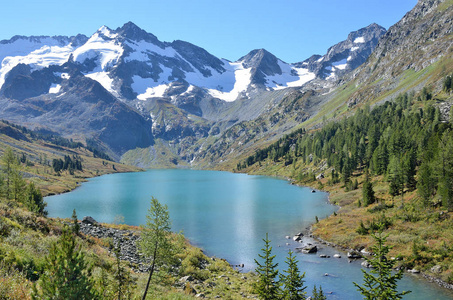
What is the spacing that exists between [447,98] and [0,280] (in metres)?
189

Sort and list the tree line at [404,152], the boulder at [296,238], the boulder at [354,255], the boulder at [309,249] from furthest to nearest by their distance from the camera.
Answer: the tree line at [404,152], the boulder at [296,238], the boulder at [309,249], the boulder at [354,255]

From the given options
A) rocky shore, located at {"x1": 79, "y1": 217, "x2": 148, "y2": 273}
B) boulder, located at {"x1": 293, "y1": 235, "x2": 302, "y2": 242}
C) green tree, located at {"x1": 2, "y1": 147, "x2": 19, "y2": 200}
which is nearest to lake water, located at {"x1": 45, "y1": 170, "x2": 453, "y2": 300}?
boulder, located at {"x1": 293, "y1": 235, "x2": 302, "y2": 242}

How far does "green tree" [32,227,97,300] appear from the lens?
9531mm

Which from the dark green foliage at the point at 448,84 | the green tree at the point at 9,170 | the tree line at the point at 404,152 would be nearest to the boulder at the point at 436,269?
the tree line at the point at 404,152

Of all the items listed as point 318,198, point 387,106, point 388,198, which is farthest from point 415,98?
point 388,198

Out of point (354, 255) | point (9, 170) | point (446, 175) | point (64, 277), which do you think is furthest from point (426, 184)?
point (9, 170)

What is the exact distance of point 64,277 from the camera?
987 cm

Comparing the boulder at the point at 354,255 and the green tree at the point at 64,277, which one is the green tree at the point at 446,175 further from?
the green tree at the point at 64,277

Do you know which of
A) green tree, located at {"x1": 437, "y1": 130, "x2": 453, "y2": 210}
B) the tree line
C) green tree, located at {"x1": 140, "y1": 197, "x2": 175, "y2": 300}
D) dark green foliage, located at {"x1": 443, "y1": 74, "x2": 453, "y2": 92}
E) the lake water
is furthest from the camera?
dark green foliage, located at {"x1": 443, "y1": 74, "x2": 453, "y2": 92}

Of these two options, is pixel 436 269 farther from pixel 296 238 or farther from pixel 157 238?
pixel 157 238

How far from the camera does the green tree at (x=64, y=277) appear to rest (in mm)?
9531


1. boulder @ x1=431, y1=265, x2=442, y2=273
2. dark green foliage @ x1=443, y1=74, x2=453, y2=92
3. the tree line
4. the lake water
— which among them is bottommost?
the lake water

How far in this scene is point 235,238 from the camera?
6084 cm

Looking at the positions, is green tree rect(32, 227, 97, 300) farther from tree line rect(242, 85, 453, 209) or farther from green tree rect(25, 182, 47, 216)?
tree line rect(242, 85, 453, 209)
